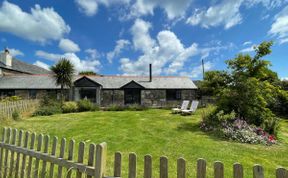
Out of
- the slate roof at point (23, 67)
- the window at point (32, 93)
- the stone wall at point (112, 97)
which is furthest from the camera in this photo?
the slate roof at point (23, 67)

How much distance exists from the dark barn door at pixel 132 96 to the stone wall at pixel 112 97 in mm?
587

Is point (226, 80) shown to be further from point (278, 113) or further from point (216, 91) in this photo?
point (278, 113)

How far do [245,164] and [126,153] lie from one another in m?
3.56

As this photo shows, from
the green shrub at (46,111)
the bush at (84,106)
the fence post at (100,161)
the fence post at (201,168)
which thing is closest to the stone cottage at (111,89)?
the bush at (84,106)

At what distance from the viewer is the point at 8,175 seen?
3816mm

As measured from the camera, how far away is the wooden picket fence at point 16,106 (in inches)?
474

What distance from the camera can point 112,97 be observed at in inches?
987

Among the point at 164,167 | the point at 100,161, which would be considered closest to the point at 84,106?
the point at 100,161

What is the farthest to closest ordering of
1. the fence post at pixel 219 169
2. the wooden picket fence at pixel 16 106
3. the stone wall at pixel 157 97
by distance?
the stone wall at pixel 157 97
the wooden picket fence at pixel 16 106
the fence post at pixel 219 169

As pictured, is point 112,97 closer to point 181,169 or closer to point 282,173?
point 181,169

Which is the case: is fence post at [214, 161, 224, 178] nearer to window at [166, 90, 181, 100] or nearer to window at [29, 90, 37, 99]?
window at [166, 90, 181, 100]

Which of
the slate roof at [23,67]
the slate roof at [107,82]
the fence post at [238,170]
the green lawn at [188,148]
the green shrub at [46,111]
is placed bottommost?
the green lawn at [188,148]

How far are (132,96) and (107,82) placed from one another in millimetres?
4132

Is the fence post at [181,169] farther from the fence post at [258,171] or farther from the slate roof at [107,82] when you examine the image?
the slate roof at [107,82]
